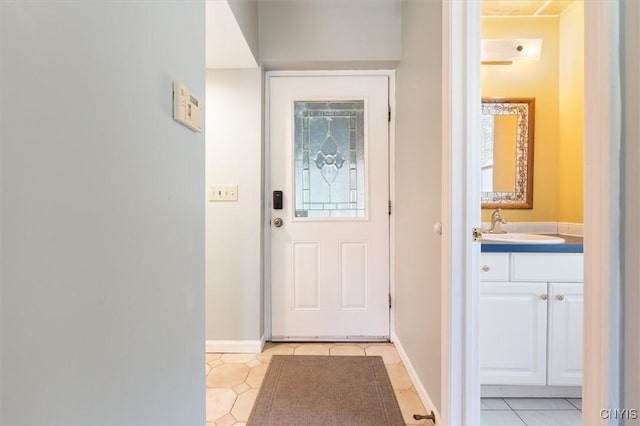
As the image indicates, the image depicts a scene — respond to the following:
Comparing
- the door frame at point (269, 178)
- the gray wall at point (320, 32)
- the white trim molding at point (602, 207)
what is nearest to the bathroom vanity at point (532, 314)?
the door frame at point (269, 178)

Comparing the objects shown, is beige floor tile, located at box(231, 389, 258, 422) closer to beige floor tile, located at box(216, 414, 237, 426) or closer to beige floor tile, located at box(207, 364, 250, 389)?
beige floor tile, located at box(216, 414, 237, 426)

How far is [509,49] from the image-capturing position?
1997 millimetres

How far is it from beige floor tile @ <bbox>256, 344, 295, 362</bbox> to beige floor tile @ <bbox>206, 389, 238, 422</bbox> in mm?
370

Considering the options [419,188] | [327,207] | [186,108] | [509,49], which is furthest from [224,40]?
[509,49]

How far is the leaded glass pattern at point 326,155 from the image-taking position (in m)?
2.27

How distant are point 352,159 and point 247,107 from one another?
85cm

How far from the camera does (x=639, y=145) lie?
516 mm

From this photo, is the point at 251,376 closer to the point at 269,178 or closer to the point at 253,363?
the point at 253,363

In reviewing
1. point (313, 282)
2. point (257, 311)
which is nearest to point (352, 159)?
point (313, 282)

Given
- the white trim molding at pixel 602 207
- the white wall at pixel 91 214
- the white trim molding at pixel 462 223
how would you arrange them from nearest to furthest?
the white wall at pixel 91 214 < the white trim molding at pixel 602 207 < the white trim molding at pixel 462 223

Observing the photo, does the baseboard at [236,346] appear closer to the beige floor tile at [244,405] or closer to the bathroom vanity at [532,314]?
the beige floor tile at [244,405]

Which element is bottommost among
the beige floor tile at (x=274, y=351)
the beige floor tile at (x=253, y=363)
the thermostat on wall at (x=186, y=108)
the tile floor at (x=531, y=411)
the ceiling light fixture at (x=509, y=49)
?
the tile floor at (x=531, y=411)

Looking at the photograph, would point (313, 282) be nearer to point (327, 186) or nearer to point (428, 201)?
point (327, 186)

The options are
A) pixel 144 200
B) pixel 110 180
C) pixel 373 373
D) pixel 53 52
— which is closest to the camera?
pixel 53 52
